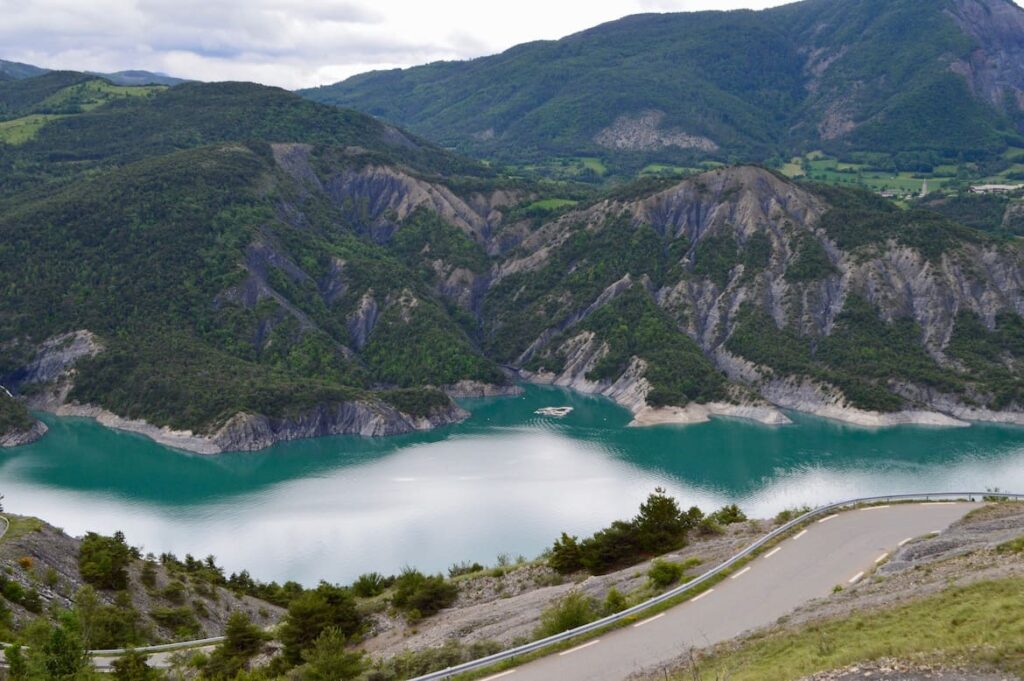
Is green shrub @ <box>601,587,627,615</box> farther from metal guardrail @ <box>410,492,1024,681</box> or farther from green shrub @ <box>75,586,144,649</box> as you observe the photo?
green shrub @ <box>75,586,144,649</box>

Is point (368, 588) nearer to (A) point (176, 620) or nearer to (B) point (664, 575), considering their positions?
(A) point (176, 620)

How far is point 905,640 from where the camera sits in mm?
18609

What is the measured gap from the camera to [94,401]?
116562 millimetres

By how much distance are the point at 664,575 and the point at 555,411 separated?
9018cm

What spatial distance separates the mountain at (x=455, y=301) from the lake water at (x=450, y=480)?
260 inches

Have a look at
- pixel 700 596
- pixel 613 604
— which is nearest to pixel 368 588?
pixel 613 604

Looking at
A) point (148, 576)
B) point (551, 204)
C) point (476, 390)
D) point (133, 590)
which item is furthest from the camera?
point (551, 204)

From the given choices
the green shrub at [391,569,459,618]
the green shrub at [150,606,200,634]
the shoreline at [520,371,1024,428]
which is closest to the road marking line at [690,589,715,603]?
the green shrub at [391,569,459,618]

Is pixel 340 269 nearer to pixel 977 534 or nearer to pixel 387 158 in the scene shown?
pixel 387 158

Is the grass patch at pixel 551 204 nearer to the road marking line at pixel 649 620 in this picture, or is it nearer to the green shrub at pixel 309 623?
the green shrub at pixel 309 623

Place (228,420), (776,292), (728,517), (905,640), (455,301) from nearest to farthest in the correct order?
(905,640)
(728,517)
(228,420)
(776,292)
(455,301)

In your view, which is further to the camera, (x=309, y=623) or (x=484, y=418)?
(x=484, y=418)


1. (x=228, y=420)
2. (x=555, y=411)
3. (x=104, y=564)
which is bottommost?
(x=555, y=411)

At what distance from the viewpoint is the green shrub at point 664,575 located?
2781cm
